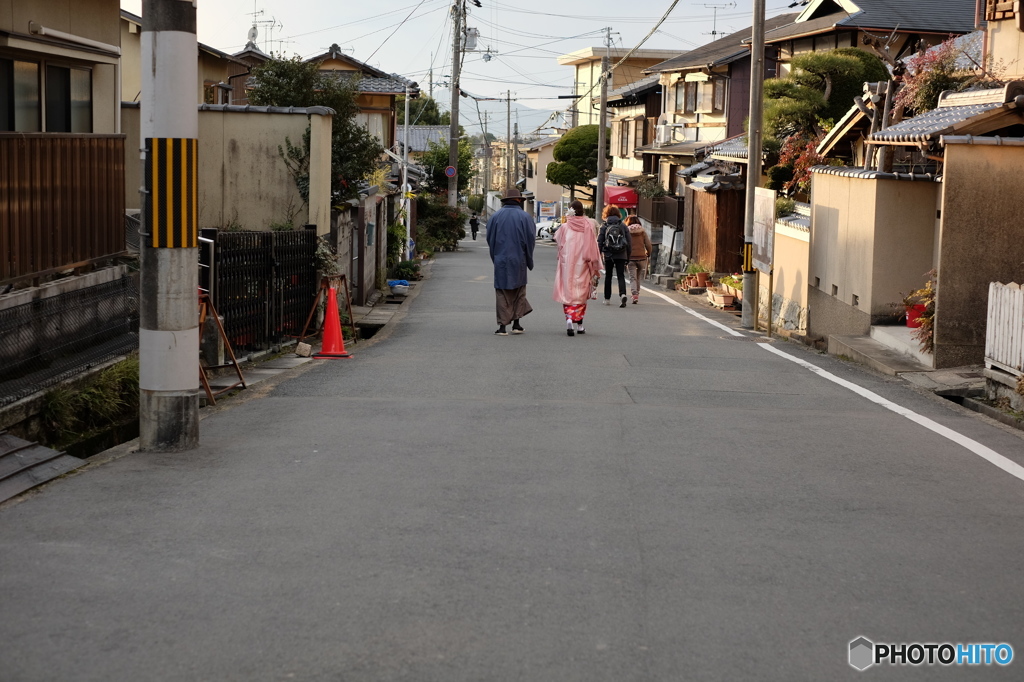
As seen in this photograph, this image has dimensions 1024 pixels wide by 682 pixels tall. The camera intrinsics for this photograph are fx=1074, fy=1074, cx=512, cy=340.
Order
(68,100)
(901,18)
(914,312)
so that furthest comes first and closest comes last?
(901,18) → (914,312) → (68,100)

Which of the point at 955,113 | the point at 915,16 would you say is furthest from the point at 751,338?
the point at 915,16

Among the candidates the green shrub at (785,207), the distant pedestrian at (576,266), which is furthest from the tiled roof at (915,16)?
the distant pedestrian at (576,266)

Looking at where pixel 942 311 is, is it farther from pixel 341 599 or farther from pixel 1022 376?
pixel 341 599

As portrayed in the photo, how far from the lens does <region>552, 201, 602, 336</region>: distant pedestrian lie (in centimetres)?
1584

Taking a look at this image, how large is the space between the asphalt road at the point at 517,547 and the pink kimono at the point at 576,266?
20.3 ft

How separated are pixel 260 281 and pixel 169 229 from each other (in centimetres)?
513

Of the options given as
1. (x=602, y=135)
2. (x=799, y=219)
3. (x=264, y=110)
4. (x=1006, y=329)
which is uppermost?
(x=602, y=135)

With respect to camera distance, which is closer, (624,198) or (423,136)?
(624,198)

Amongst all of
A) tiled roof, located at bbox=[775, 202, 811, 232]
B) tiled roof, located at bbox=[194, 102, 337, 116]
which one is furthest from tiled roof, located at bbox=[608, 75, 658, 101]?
tiled roof, located at bbox=[194, 102, 337, 116]

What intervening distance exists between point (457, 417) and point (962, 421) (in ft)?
14.7

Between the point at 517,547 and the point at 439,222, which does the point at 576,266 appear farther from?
the point at 439,222

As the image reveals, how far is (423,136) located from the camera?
71.6m

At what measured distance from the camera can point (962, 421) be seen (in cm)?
952

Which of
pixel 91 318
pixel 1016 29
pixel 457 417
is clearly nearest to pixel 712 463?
pixel 457 417
